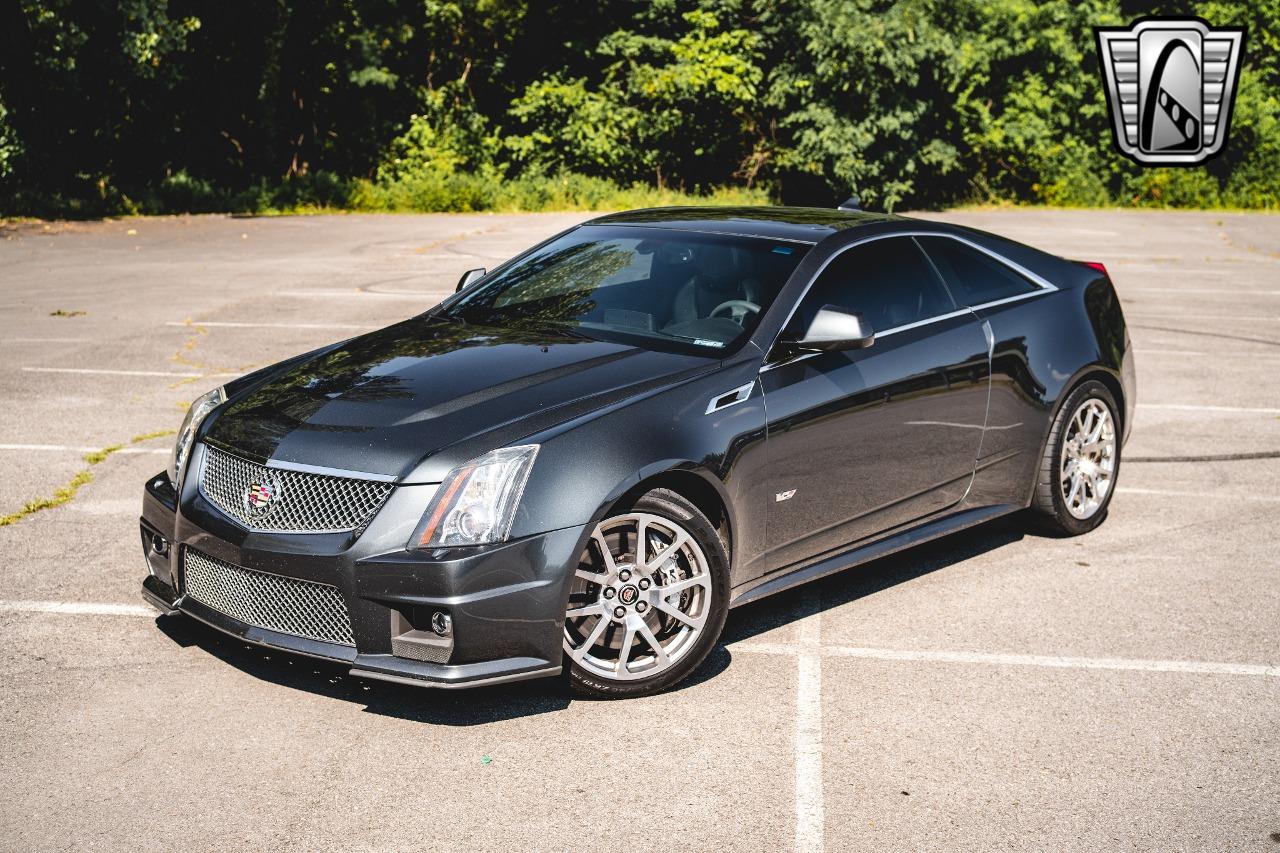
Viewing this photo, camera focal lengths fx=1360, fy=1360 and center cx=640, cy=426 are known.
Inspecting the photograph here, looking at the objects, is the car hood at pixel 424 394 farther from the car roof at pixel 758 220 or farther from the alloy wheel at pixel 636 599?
the car roof at pixel 758 220

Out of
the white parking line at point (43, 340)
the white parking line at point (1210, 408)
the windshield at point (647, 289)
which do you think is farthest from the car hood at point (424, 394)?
the white parking line at point (43, 340)

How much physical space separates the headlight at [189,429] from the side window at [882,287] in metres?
2.31

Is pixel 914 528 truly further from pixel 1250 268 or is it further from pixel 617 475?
pixel 1250 268

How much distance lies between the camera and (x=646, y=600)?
187 inches

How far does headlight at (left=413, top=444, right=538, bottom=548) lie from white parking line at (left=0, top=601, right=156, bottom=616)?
1818mm

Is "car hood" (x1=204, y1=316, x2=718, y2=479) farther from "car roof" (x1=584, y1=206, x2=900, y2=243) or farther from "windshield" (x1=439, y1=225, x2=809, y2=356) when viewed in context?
"car roof" (x1=584, y1=206, x2=900, y2=243)

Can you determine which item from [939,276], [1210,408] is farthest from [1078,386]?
[1210,408]

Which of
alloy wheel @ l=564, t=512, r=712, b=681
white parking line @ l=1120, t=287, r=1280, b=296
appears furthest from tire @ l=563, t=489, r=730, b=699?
white parking line @ l=1120, t=287, r=1280, b=296

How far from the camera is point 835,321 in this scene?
17.1 ft

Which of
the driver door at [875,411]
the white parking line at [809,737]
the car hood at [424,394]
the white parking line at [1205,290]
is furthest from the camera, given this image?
the white parking line at [1205,290]

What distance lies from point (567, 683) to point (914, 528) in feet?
6.31

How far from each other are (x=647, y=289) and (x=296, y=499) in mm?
1917

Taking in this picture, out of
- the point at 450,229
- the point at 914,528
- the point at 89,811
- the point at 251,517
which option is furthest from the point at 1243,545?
the point at 450,229

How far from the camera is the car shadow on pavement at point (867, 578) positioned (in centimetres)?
563
